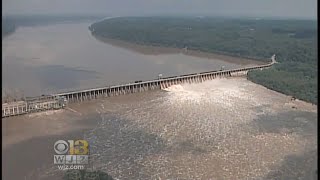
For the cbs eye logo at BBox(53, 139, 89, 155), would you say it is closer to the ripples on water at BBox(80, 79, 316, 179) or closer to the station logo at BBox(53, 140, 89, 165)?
the station logo at BBox(53, 140, 89, 165)

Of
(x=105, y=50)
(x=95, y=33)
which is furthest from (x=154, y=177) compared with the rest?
(x=95, y=33)

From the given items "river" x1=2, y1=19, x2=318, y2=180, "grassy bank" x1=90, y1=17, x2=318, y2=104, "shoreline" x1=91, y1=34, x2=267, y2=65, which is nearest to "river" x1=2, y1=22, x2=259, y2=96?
"shoreline" x1=91, y1=34, x2=267, y2=65

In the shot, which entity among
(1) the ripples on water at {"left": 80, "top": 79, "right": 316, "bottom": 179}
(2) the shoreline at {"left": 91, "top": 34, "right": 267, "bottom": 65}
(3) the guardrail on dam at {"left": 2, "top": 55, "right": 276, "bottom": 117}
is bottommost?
(1) the ripples on water at {"left": 80, "top": 79, "right": 316, "bottom": 179}

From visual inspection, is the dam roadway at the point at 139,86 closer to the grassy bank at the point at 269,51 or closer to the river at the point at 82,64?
the grassy bank at the point at 269,51

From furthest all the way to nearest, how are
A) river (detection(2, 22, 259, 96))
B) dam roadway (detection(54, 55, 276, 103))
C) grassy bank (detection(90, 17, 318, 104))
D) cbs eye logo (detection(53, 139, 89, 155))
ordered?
river (detection(2, 22, 259, 96))
grassy bank (detection(90, 17, 318, 104))
dam roadway (detection(54, 55, 276, 103))
cbs eye logo (detection(53, 139, 89, 155))

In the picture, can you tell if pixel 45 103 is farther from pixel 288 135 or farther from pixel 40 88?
pixel 288 135

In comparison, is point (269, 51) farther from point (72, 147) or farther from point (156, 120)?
point (72, 147)
